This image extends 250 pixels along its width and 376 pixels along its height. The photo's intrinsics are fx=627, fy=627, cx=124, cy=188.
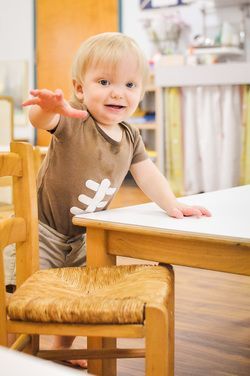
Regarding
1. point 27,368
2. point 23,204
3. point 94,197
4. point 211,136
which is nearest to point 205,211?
point 94,197

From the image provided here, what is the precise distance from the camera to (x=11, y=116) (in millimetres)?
3525

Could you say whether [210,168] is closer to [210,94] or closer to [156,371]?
[210,94]

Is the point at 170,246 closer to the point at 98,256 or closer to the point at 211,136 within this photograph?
the point at 98,256

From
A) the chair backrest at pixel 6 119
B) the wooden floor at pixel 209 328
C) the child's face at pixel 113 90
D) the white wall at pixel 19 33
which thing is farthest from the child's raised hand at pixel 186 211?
the white wall at pixel 19 33

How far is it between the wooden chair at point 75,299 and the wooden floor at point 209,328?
0.41 m

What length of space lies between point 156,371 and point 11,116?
2.64 metres

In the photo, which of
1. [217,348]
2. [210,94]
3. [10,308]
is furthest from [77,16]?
[10,308]

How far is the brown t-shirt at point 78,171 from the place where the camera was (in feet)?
4.91

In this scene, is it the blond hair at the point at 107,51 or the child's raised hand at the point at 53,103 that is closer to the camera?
the child's raised hand at the point at 53,103

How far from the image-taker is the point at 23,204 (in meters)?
1.32

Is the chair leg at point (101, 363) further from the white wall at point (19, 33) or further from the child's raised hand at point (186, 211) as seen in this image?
the white wall at point (19, 33)

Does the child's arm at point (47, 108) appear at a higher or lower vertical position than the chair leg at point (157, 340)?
higher

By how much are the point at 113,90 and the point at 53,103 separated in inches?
10.4

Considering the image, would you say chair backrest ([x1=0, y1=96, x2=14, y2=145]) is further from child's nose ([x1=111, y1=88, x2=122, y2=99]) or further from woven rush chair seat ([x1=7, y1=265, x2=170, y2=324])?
woven rush chair seat ([x1=7, y1=265, x2=170, y2=324])
